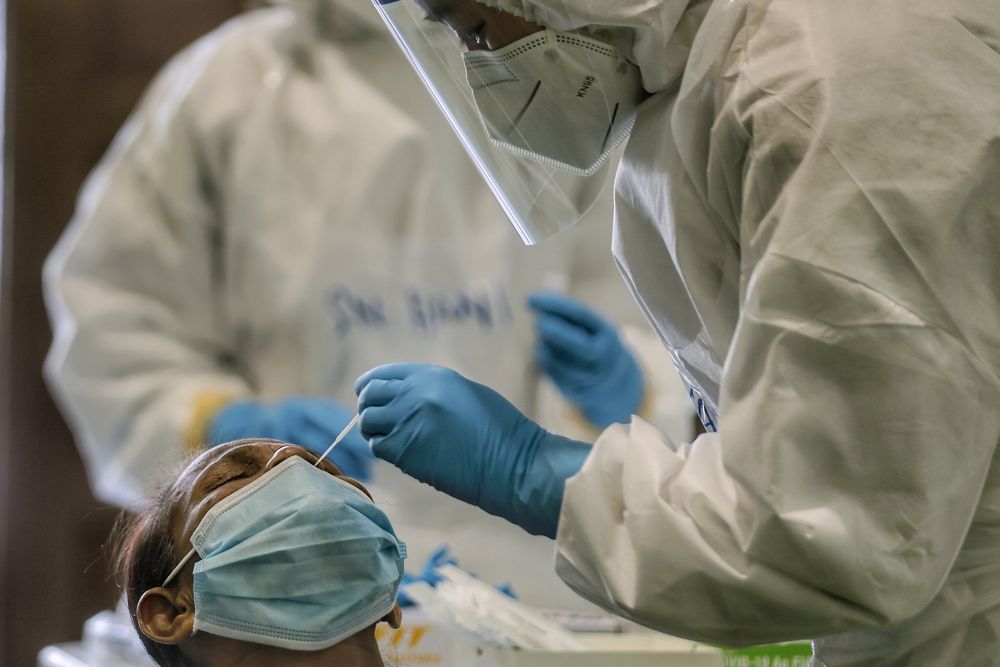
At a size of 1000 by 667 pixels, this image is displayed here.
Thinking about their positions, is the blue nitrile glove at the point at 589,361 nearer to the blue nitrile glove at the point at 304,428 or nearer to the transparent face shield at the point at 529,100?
the blue nitrile glove at the point at 304,428

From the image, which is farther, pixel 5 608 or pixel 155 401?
pixel 5 608

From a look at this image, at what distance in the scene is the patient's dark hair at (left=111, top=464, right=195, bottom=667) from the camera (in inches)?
47.4

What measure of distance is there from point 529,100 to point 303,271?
1194mm

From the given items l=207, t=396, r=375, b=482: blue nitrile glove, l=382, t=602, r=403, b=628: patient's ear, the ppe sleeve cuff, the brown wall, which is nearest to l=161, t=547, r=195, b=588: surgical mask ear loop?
l=382, t=602, r=403, b=628: patient's ear

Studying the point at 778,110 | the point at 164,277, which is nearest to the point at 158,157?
the point at 164,277

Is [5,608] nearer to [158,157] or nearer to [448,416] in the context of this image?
[158,157]

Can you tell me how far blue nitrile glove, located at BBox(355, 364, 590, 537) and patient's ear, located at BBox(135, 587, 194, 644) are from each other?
0.28 metres

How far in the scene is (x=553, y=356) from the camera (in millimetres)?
2133

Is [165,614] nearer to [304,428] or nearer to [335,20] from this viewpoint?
[304,428]

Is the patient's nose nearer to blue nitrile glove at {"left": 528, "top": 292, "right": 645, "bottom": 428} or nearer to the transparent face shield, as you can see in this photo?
the transparent face shield

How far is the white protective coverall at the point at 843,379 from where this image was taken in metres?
0.89

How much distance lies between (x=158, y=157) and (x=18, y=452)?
98 cm

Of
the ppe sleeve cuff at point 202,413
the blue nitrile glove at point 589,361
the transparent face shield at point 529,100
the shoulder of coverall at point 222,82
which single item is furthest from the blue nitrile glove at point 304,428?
the transparent face shield at point 529,100

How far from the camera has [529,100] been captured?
3.65 ft
